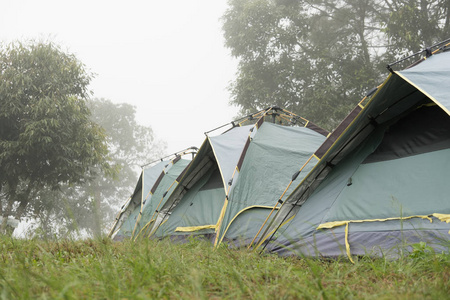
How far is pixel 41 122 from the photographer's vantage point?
829 centimetres

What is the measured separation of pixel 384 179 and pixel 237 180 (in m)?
1.84

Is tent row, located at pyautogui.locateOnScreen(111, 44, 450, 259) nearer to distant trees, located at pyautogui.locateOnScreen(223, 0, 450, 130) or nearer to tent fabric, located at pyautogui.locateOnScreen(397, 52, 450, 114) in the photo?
tent fabric, located at pyautogui.locateOnScreen(397, 52, 450, 114)

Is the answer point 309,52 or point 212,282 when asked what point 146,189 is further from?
point 309,52

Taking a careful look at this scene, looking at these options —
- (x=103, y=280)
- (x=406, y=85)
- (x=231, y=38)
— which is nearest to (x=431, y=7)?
(x=231, y=38)

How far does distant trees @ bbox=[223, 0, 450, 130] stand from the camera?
35.9ft

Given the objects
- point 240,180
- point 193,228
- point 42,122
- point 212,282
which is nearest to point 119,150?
point 42,122

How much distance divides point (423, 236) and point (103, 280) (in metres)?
2.23

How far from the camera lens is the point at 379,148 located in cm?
315

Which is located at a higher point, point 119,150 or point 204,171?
point 119,150

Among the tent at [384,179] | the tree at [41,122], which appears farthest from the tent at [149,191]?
the tent at [384,179]

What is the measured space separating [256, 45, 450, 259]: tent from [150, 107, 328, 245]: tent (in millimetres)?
519

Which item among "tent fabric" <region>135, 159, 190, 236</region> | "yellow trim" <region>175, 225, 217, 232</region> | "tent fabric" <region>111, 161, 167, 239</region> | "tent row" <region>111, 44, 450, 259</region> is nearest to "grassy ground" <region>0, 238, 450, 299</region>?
"tent row" <region>111, 44, 450, 259</region>

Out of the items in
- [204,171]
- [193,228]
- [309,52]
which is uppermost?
[309,52]

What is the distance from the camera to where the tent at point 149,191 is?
257 inches
